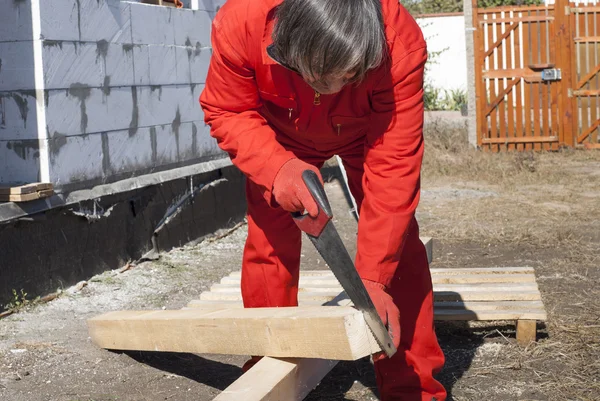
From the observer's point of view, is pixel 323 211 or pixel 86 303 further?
pixel 86 303

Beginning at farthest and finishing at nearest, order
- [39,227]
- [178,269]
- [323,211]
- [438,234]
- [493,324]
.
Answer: [438,234], [178,269], [39,227], [493,324], [323,211]

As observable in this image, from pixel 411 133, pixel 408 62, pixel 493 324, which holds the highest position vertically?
pixel 408 62

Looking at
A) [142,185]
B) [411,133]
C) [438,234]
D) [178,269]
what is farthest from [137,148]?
[411,133]

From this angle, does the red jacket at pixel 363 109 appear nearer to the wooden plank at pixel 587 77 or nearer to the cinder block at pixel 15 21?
the cinder block at pixel 15 21

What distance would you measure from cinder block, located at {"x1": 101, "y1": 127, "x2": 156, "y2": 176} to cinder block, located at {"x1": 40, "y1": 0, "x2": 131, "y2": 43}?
0.66 metres

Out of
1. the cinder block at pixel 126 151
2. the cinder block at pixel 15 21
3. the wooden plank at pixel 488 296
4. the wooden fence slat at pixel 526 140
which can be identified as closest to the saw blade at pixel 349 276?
the wooden plank at pixel 488 296

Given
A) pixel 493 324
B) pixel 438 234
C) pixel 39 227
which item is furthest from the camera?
pixel 438 234

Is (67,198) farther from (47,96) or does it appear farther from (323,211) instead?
(323,211)

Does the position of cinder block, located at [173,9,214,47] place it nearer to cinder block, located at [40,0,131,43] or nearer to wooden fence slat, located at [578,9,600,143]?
cinder block, located at [40,0,131,43]

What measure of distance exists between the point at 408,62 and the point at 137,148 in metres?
3.60

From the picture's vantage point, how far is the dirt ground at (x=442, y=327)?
11.6 feet

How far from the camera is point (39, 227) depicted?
4695 mm

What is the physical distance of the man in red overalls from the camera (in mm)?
2203

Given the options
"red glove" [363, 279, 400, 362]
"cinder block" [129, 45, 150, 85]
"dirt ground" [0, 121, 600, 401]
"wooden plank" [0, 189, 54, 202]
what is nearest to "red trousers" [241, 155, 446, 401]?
"dirt ground" [0, 121, 600, 401]
